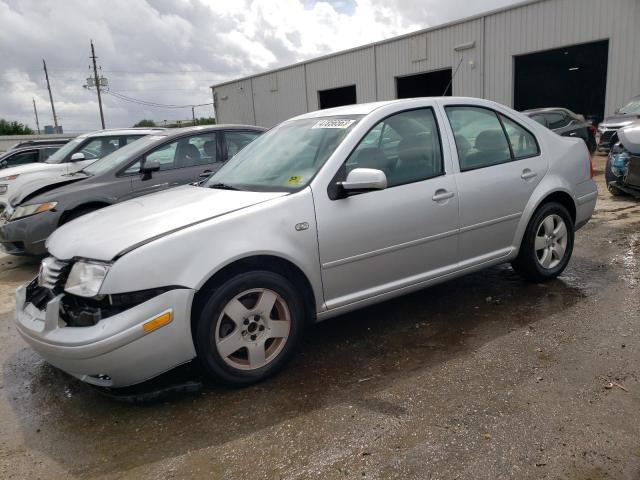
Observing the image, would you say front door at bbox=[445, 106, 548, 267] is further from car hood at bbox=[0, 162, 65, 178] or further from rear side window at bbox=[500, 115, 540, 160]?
car hood at bbox=[0, 162, 65, 178]

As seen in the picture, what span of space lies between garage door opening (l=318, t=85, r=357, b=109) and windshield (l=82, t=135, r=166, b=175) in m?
20.3

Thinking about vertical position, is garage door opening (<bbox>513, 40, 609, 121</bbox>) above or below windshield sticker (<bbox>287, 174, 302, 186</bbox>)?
above

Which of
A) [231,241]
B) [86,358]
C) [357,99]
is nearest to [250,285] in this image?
[231,241]

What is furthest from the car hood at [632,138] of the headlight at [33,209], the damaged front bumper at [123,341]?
the headlight at [33,209]

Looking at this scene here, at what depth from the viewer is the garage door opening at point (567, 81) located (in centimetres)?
2210

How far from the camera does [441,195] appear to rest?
3.74 metres

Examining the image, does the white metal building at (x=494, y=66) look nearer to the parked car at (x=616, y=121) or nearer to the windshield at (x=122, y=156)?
the parked car at (x=616, y=121)

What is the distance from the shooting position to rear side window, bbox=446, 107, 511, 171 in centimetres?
399

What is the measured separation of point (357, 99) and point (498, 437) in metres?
24.0

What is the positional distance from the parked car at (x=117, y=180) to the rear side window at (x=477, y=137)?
341 cm

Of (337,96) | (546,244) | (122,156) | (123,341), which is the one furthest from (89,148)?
(337,96)

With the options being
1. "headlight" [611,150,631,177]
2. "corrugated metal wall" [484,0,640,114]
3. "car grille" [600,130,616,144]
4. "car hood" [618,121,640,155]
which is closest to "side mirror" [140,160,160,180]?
"car hood" [618,121,640,155]

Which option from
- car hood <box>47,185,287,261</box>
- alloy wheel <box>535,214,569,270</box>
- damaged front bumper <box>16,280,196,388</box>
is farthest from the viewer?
alloy wheel <box>535,214,569,270</box>

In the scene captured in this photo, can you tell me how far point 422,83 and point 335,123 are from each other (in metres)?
21.8
